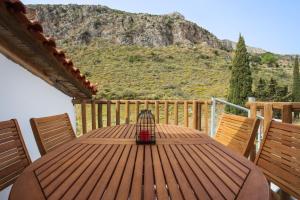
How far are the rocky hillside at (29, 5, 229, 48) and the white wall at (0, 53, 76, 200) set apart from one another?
3169 cm

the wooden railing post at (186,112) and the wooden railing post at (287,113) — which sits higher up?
the wooden railing post at (287,113)

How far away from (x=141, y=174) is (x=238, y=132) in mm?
1304

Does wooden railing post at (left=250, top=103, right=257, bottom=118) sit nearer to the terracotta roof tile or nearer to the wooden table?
the wooden table

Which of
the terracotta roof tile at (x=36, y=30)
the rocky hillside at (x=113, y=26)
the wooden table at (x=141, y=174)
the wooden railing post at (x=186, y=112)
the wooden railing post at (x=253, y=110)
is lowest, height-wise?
the wooden railing post at (x=186, y=112)

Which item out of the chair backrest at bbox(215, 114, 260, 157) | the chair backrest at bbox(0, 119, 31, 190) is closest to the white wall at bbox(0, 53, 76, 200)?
the chair backrest at bbox(0, 119, 31, 190)

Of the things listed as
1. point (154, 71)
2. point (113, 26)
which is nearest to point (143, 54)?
point (154, 71)

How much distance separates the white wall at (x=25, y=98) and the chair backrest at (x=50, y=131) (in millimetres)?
708

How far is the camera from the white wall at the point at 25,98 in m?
2.86

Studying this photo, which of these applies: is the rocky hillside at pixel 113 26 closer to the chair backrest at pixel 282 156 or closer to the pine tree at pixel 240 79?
the pine tree at pixel 240 79

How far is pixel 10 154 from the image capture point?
5.31 feet

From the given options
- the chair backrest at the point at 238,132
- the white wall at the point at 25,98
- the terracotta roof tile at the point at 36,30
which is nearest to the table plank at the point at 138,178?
the chair backrest at the point at 238,132

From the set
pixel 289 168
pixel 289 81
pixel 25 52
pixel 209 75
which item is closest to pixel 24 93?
pixel 25 52

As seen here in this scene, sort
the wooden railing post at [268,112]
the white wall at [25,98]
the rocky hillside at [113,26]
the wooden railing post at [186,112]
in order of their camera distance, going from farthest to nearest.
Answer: the rocky hillside at [113,26] → the wooden railing post at [186,112] → the white wall at [25,98] → the wooden railing post at [268,112]

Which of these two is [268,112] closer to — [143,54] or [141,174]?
[141,174]
